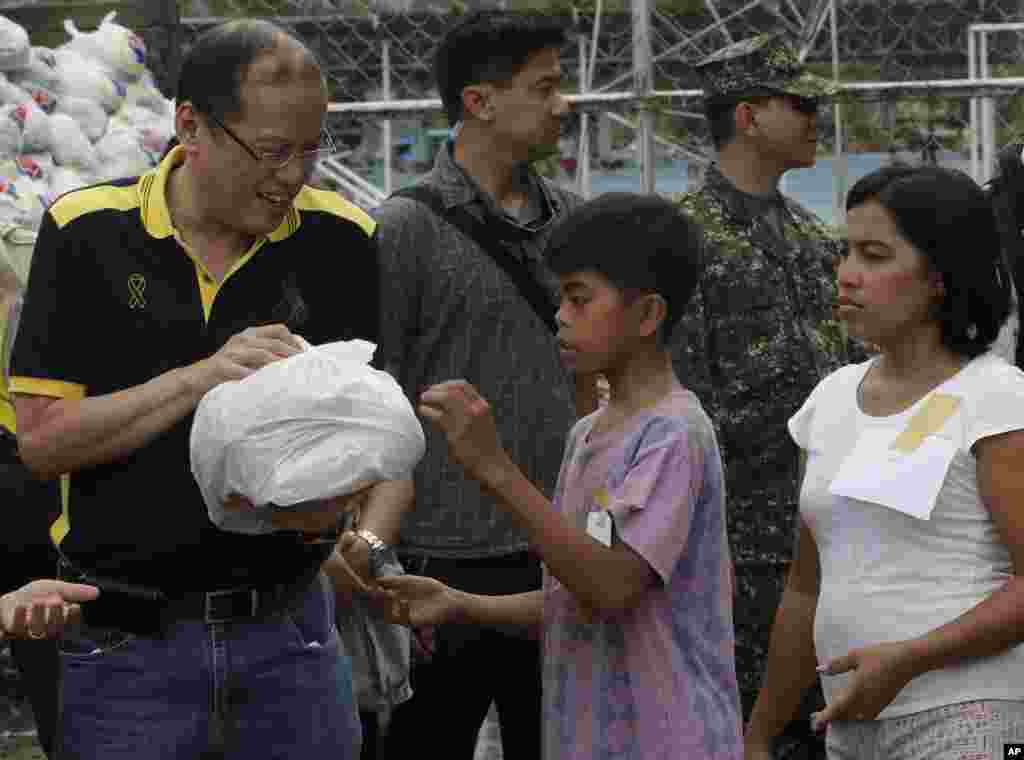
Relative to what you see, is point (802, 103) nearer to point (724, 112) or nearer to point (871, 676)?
point (724, 112)

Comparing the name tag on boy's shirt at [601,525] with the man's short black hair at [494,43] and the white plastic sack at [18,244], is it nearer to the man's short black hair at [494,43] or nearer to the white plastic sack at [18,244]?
the man's short black hair at [494,43]

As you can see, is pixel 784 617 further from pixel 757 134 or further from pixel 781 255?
pixel 757 134

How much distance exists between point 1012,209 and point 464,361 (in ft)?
3.95

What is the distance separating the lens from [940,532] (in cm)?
314

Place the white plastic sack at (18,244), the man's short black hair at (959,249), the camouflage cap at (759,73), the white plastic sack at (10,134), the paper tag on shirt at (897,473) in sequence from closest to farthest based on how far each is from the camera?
the paper tag on shirt at (897,473) → the man's short black hair at (959,249) → the camouflage cap at (759,73) → the white plastic sack at (18,244) → the white plastic sack at (10,134)

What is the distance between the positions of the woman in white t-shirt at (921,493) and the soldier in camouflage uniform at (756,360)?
1411mm

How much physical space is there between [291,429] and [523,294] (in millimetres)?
1521

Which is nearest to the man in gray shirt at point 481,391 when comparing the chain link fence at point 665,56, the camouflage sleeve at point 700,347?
the camouflage sleeve at point 700,347

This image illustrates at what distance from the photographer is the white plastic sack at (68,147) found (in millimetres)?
7199

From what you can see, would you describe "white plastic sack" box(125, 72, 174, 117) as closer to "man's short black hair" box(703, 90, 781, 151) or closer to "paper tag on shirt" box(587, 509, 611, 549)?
"man's short black hair" box(703, 90, 781, 151)

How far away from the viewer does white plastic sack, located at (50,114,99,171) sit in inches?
283

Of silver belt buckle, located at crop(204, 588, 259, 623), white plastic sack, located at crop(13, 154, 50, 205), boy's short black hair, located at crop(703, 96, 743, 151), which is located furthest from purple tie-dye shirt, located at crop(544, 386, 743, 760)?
white plastic sack, located at crop(13, 154, 50, 205)

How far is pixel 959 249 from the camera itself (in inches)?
128

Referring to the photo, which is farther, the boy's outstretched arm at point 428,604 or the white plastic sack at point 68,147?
the white plastic sack at point 68,147
